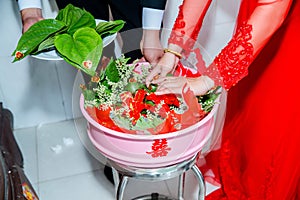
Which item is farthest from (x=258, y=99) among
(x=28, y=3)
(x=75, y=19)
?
(x=28, y=3)

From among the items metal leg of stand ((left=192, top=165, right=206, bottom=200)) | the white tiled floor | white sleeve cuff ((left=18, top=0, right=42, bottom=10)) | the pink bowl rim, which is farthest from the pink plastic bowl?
the white tiled floor

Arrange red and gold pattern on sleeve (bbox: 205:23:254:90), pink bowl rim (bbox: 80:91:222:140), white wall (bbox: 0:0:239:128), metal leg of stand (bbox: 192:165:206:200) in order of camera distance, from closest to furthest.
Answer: pink bowl rim (bbox: 80:91:222:140)
red and gold pattern on sleeve (bbox: 205:23:254:90)
metal leg of stand (bbox: 192:165:206:200)
white wall (bbox: 0:0:239:128)

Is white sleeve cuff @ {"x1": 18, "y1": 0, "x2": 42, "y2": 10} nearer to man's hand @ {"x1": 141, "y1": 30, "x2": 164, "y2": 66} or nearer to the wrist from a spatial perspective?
man's hand @ {"x1": 141, "y1": 30, "x2": 164, "y2": 66}

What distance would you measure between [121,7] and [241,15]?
0.35 meters

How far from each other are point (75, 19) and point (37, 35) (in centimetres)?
10

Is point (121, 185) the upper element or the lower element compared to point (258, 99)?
lower

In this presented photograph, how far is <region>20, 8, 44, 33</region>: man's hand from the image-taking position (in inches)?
46.0

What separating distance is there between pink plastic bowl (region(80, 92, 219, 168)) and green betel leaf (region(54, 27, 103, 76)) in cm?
9

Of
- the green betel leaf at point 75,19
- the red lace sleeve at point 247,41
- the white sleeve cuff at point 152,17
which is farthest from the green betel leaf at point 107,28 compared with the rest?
the red lace sleeve at point 247,41

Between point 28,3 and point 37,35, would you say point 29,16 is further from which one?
point 37,35

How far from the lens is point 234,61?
89cm

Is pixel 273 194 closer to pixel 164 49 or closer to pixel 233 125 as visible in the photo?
pixel 233 125

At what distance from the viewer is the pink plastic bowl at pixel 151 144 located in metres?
0.80

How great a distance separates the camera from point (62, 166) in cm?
171
